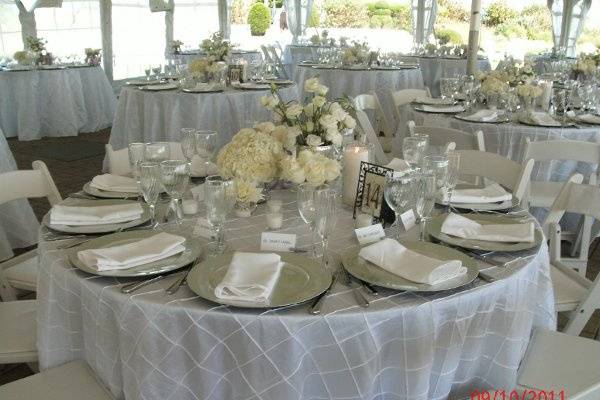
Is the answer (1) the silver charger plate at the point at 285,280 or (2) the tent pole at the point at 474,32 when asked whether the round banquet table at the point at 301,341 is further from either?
(2) the tent pole at the point at 474,32

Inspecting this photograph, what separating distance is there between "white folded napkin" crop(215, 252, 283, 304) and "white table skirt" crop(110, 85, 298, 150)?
353cm

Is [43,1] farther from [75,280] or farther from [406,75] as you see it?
[75,280]

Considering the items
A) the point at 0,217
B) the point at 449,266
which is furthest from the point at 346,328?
the point at 0,217

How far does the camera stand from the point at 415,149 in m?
2.46

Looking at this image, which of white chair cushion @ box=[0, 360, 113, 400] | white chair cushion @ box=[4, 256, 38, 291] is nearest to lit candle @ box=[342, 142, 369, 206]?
white chair cushion @ box=[0, 360, 113, 400]

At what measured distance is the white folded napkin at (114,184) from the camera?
91.8 inches

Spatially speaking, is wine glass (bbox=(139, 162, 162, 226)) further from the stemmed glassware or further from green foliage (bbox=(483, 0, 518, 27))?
green foliage (bbox=(483, 0, 518, 27))

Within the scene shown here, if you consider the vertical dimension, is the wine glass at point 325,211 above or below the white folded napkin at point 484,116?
below

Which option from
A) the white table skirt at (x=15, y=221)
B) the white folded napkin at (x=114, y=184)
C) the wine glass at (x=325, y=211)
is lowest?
the white table skirt at (x=15, y=221)

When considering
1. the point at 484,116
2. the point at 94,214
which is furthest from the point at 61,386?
the point at 484,116

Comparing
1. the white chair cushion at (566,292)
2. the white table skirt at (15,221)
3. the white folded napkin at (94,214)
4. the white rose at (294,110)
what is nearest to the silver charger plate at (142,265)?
the white folded napkin at (94,214)

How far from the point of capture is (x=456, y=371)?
1615 millimetres

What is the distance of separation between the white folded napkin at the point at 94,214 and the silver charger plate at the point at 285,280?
490mm

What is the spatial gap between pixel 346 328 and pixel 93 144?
6.83m
